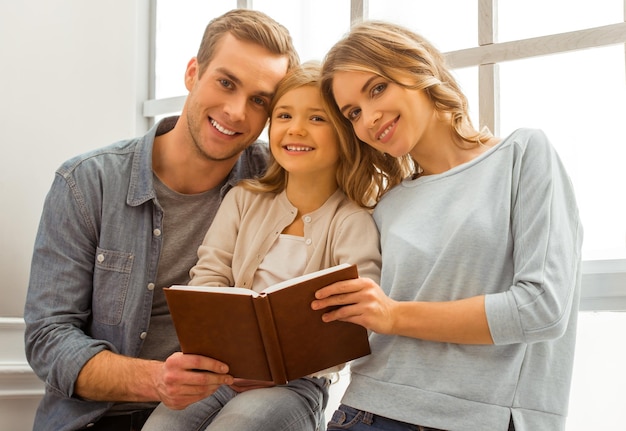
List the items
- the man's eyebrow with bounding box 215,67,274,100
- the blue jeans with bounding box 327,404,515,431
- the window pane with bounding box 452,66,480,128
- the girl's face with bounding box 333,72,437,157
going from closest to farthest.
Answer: the blue jeans with bounding box 327,404,515,431
the girl's face with bounding box 333,72,437,157
the man's eyebrow with bounding box 215,67,274,100
the window pane with bounding box 452,66,480,128

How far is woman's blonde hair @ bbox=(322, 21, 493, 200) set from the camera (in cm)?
167

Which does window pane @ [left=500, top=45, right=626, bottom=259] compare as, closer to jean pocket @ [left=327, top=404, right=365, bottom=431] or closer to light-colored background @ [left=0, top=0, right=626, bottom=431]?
light-colored background @ [left=0, top=0, right=626, bottom=431]

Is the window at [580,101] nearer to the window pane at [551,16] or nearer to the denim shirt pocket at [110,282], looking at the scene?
the window pane at [551,16]

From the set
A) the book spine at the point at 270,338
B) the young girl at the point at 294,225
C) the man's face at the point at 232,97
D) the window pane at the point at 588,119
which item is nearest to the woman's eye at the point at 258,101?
the man's face at the point at 232,97

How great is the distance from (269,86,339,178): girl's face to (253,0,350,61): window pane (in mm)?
623

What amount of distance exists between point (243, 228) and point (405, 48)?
636 millimetres

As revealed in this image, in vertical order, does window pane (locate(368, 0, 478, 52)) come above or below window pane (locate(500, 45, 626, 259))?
above

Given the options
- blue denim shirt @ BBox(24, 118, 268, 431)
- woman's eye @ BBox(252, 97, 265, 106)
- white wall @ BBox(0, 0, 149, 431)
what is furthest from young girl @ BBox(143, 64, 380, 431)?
white wall @ BBox(0, 0, 149, 431)

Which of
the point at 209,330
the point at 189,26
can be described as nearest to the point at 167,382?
the point at 209,330

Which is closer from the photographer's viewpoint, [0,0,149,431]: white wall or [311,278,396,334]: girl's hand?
[311,278,396,334]: girl's hand

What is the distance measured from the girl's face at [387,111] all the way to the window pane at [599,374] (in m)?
Answer: 0.68

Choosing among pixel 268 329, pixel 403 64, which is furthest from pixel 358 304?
pixel 403 64

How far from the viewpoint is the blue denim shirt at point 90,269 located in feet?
6.24

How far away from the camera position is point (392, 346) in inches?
63.2
